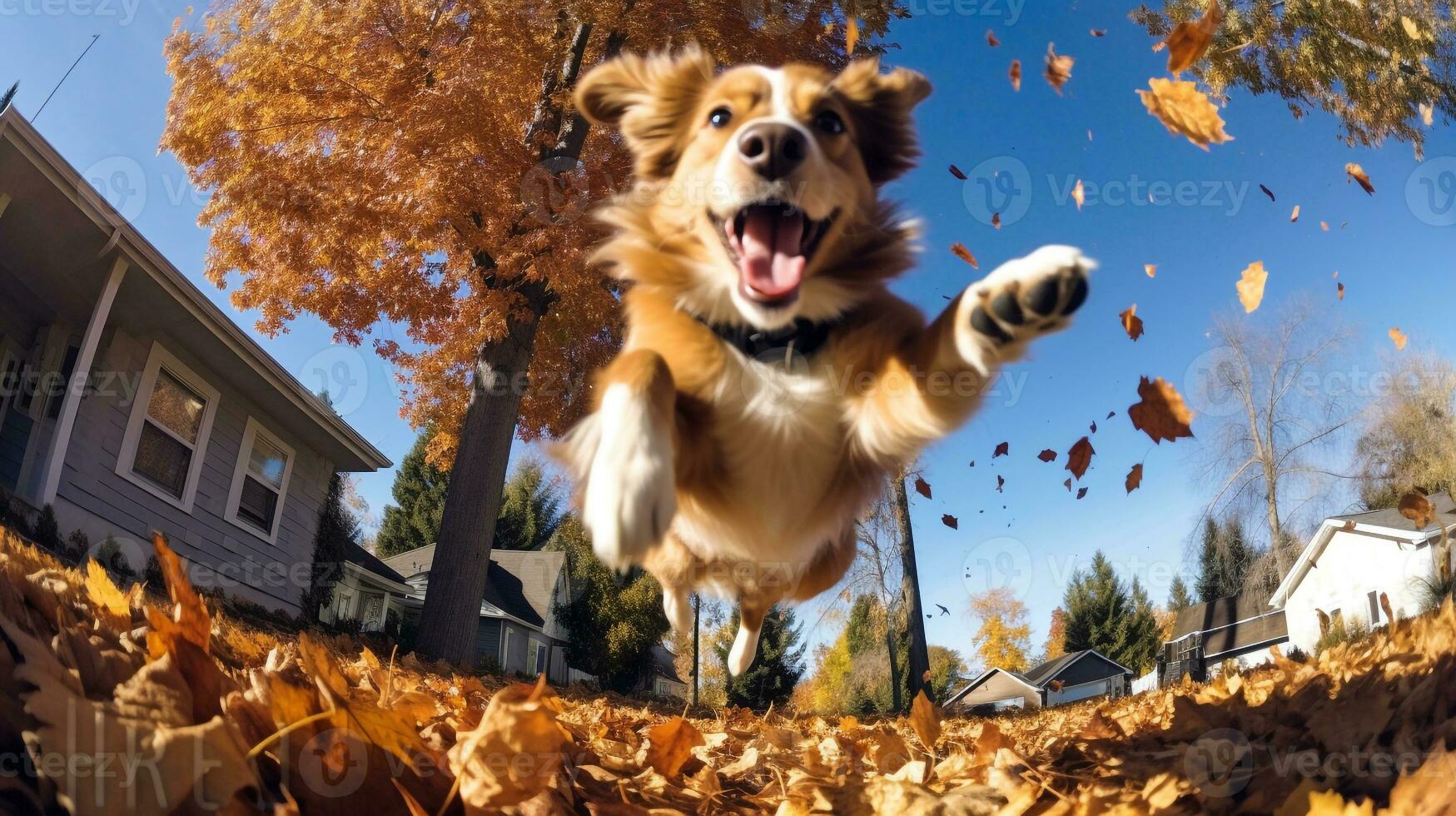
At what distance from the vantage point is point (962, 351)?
2.05 m

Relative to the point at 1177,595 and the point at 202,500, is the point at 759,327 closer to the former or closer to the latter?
the point at 202,500

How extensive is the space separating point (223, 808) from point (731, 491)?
1824 millimetres

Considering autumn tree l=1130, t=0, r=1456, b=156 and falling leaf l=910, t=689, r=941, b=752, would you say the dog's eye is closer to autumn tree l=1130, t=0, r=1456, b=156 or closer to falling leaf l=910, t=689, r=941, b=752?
falling leaf l=910, t=689, r=941, b=752

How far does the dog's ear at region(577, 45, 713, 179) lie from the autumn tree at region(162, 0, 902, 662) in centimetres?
563

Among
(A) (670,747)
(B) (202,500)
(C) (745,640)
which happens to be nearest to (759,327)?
(A) (670,747)

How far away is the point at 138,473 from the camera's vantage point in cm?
1149

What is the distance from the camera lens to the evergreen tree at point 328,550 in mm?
16031

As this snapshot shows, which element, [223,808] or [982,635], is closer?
[223,808]

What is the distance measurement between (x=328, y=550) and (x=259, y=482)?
2650 millimetres

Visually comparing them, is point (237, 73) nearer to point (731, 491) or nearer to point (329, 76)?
point (329, 76)

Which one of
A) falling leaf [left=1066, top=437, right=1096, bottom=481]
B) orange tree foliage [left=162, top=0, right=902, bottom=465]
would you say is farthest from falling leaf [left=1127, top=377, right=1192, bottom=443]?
orange tree foliage [left=162, top=0, right=902, bottom=465]

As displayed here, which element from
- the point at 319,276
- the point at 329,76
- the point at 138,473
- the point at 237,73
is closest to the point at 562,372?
the point at 319,276

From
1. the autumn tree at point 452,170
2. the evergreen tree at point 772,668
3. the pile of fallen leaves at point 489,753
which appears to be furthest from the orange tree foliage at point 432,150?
the evergreen tree at point 772,668

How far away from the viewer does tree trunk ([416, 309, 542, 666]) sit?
8852mm
